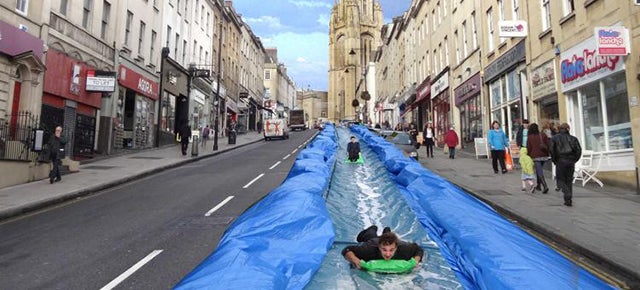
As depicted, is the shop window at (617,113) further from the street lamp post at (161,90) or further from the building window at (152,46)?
the street lamp post at (161,90)

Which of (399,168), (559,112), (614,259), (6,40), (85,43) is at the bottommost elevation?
(614,259)

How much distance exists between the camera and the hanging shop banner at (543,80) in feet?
41.8

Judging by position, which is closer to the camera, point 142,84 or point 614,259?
point 614,259

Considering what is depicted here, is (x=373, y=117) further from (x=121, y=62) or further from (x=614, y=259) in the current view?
(x=614, y=259)

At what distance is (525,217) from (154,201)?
806 cm

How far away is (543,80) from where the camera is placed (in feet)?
43.8

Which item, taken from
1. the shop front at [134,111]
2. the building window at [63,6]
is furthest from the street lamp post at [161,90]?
the building window at [63,6]

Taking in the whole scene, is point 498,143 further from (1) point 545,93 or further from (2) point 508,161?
(1) point 545,93

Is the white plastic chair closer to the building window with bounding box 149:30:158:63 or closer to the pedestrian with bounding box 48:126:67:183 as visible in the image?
the pedestrian with bounding box 48:126:67:183

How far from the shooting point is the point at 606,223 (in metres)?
6.29

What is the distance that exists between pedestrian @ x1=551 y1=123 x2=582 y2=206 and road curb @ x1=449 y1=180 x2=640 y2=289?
143 centimetres

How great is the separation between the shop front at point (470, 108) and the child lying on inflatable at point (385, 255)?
55.4 feet

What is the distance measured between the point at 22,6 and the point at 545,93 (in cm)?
1817

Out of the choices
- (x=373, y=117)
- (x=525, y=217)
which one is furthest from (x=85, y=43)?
(x=373, y=117)
